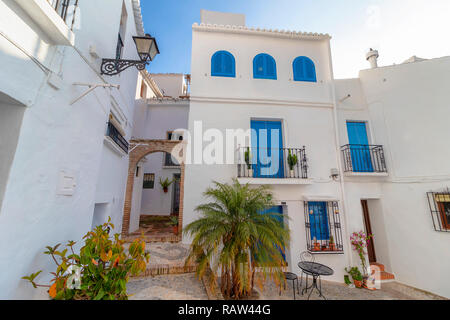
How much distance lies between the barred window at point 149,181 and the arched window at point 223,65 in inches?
357

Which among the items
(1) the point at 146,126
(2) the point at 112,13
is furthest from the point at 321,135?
(1) the point at 146,126

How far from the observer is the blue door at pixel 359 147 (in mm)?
7648

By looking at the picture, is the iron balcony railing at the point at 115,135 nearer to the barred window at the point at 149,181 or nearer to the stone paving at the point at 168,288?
the stone paving at the point at 168,288

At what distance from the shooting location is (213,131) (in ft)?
23.6

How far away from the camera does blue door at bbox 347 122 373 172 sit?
25.1ft

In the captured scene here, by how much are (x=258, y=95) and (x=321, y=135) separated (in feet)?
10.5

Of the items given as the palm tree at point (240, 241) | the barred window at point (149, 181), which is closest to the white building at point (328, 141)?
the palm tree at point (240, 241)

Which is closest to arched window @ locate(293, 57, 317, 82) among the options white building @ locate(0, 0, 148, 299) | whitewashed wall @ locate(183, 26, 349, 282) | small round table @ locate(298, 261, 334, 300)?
whitewashed wall @ locate(183, 26, 349, 282)

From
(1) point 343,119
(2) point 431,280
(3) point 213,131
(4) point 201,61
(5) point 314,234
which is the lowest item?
(2) point 431,280

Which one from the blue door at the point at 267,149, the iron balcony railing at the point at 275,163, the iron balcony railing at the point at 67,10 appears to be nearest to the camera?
→ the iron balcony railing at the point at 67,10

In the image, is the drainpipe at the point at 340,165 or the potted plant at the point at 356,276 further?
the drainpipe at the point at 340,165

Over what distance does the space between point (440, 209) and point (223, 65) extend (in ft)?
31.4

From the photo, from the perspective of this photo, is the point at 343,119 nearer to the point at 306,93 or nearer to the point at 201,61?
the point at 306,93

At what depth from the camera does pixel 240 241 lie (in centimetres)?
422
